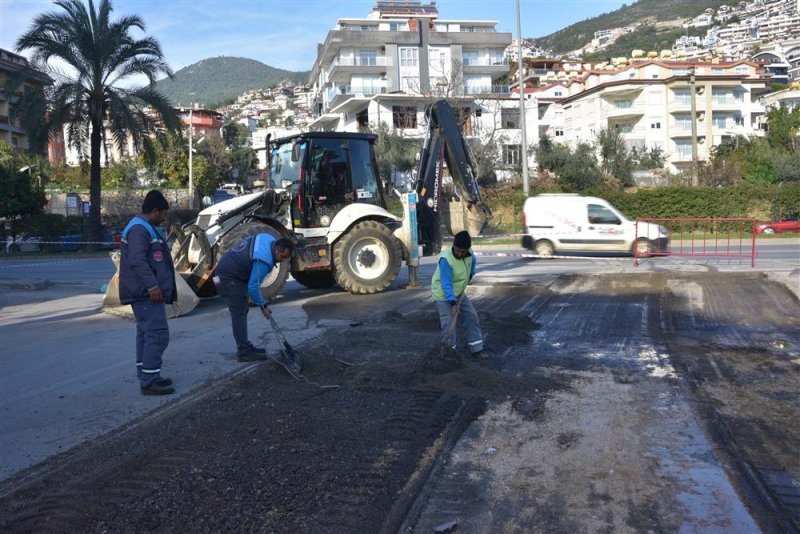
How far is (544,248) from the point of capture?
22.4 m

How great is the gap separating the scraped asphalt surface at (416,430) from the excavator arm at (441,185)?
466 centimetres

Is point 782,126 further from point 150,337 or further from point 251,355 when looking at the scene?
point 150,337

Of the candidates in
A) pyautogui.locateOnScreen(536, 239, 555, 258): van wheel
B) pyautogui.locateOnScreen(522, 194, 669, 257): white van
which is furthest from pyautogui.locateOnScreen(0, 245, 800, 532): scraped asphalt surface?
pyautogui.locateOnScreen(536, 239, 555, 258): van wheel

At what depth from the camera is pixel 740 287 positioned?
14.5 metres

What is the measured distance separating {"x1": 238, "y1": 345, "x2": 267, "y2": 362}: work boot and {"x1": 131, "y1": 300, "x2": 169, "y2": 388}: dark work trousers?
1.45 metres

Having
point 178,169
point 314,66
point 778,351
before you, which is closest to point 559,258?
point 778,351

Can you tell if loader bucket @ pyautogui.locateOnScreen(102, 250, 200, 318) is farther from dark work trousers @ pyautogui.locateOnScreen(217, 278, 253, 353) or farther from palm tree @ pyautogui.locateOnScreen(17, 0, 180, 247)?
palm tree @ pyautogui.locateOnScreen(17, 0, 180, 247)

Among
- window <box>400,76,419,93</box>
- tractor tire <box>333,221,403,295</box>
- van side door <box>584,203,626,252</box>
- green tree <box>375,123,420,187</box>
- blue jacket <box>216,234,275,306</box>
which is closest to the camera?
blue jacket <box>216,234,275,306</box>

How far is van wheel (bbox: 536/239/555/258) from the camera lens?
22.3 metres

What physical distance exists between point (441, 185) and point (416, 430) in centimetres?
1028

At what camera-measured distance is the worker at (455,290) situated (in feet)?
27.2

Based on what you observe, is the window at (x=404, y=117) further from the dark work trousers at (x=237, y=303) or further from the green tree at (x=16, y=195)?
the dark work trousers at (x=237, y=303)

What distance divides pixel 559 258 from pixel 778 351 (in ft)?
44.3

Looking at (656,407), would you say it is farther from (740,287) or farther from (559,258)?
(559,258)
